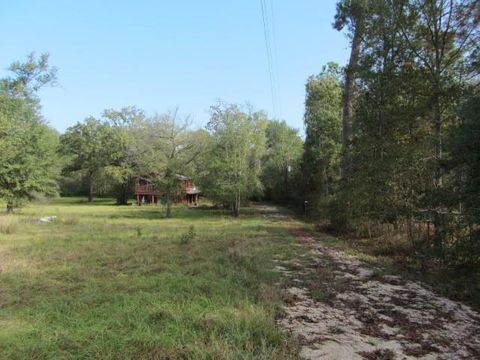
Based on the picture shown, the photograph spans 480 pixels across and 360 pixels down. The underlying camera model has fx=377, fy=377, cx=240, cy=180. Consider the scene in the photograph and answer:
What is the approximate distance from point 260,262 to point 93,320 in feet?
14.2

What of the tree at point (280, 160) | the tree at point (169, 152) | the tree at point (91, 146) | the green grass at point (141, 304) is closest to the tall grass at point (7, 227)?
the green grass at point (141, 304)

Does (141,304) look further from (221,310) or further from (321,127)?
(321,127)

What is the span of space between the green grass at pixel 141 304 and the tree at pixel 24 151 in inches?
459

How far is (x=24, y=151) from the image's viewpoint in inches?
1008

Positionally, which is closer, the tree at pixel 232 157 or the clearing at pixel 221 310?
the clearing at pixel 221 310

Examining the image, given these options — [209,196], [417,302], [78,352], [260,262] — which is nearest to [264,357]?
[78,352]

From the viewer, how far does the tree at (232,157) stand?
1040 inches

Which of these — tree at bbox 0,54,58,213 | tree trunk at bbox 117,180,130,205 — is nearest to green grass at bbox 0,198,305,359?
tree at bbox 0,54,58,213

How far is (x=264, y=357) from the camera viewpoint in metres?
3.34

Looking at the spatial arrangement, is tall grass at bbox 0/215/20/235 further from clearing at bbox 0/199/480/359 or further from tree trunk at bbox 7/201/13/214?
tree trunk at bbox 7/201/13/214

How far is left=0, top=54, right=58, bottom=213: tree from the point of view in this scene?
19.2 m

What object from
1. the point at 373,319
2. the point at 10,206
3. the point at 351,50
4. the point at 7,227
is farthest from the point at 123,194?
the point at 373,319

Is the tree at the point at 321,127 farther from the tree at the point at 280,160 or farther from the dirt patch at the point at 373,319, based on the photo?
the dirt patch at the point at 373,319

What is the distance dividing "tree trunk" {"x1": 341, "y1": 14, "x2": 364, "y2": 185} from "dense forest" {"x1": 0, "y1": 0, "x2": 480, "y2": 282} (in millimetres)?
60
